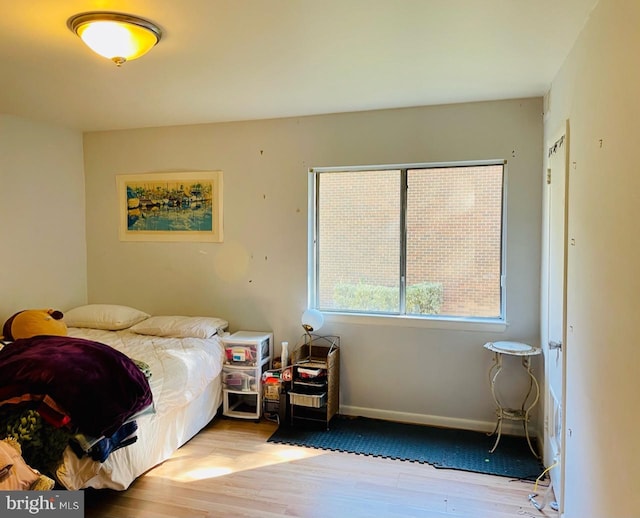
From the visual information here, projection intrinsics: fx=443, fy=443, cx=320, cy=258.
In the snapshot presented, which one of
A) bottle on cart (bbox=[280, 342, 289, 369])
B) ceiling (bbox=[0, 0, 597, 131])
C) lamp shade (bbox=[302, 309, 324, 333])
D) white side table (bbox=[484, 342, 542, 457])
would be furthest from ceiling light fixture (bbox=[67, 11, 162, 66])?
white side table (bbox=[484, 342, 542, 457])

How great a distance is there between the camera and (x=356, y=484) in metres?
2.66

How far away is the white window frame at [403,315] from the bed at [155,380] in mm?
957

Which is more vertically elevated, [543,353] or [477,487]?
[543,353]

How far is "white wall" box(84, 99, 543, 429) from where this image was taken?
10.6 feet

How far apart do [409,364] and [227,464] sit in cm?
153

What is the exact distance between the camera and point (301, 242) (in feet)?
12.3

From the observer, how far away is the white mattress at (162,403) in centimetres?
231

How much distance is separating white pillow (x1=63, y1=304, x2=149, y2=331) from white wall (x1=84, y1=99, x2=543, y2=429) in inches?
10.6

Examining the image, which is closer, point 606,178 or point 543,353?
point 606,178

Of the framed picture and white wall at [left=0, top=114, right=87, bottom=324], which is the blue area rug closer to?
the framed picture

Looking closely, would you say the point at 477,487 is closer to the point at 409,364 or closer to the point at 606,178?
the point at 409,364

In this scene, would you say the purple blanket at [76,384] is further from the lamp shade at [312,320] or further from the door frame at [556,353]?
the door frame at [556,353]

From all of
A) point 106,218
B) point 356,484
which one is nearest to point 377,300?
point 356,484

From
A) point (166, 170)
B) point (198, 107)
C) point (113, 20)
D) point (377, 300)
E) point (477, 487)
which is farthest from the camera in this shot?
point (166, 170)
